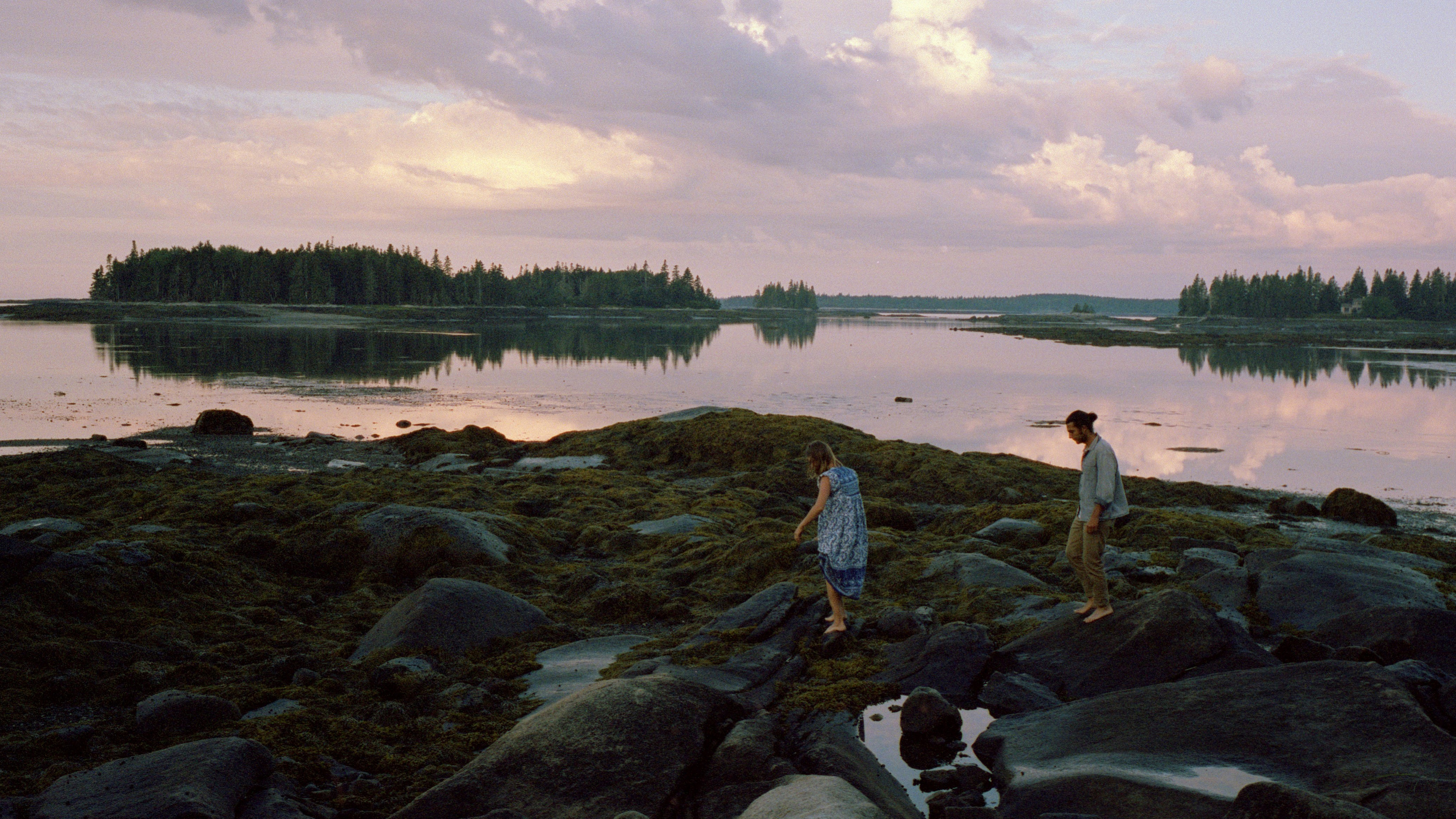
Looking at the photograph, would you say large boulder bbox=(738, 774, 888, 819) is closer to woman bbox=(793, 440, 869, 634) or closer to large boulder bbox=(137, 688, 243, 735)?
woman bbox=(793, 440, 869, 634)

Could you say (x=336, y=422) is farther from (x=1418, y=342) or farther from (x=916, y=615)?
(x=1418, y=342)

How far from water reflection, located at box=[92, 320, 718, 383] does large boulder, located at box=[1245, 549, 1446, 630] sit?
45307 mm

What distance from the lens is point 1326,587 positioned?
12344 millimetres

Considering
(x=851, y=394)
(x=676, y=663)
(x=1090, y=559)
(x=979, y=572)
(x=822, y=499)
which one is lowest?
(x=676, y=663)

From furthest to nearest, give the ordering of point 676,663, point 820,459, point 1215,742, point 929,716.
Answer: point 820,459 < point 676,663 < point 929,716 < point 1215,742

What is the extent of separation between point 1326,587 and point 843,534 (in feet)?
21.9

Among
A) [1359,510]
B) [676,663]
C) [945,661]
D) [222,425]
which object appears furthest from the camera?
[222,425]

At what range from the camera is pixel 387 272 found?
7274 inches

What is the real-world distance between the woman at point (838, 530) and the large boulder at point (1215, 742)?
2.76m

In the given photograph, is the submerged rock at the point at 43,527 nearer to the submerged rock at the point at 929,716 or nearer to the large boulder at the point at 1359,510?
the submerged rock at the point at 929,716

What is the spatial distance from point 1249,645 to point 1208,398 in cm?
4183

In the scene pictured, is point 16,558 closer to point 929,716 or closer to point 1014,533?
point 929,716

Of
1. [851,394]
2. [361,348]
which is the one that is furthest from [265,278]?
[851,394]

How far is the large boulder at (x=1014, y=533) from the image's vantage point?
16.6 meters
